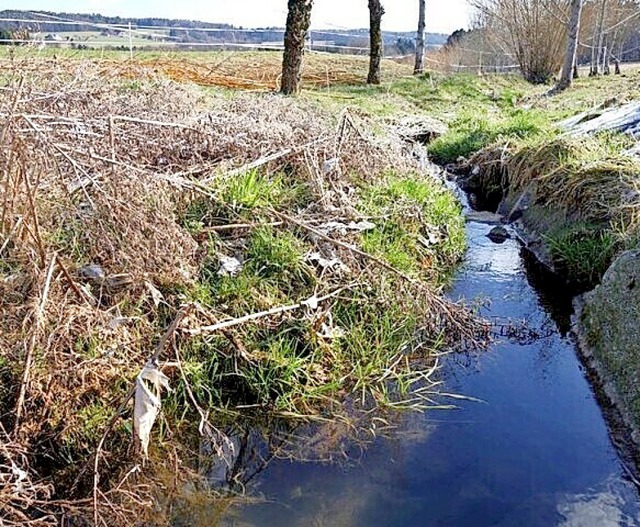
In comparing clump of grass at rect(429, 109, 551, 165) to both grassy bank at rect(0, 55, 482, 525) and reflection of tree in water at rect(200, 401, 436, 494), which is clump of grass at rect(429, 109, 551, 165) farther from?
reflection of tree in water at rect(200, 401, 436, 494)

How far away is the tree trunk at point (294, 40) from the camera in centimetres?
1153

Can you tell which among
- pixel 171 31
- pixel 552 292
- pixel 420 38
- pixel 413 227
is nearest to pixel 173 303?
pixel 413 227

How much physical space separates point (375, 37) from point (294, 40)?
18.5 feet

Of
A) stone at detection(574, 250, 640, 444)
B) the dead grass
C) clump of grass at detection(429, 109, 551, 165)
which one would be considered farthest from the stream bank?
the dead grass

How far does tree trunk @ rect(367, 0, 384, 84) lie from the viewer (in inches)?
659

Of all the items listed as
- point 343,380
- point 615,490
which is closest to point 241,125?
point 343,380

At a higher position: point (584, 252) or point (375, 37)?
point (375, 37)

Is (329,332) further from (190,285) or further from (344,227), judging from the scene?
(344,227)

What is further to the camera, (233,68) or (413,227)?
(233,68)

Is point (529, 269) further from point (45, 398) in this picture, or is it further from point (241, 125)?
point (45, 398)

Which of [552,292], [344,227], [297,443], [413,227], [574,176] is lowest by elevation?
[297,443]

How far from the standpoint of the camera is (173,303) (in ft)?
13.9

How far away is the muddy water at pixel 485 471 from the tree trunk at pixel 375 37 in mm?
13523

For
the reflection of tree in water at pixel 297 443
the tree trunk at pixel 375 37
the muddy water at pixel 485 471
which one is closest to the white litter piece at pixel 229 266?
the reflection of tree in water at pixel 297 443
